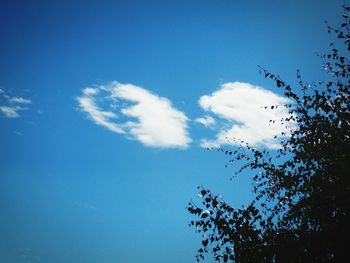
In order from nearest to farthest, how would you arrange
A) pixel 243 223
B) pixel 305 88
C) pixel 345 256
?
pixel 345 256, pixel 243 223, pixel 305 88

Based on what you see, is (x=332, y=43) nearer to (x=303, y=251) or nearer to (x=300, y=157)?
(x=300, y=157)

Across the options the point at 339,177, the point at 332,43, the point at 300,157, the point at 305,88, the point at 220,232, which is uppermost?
the point at 332,43

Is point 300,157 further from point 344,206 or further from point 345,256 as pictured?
point 345,256

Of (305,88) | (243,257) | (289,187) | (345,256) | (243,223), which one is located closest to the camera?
(345,256)

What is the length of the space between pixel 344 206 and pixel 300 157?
218 centimetres

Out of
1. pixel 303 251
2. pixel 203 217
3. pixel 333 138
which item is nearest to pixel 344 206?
pixel 303 251

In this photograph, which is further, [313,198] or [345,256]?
[313,198]

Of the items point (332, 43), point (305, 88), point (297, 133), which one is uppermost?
point (332, 43)

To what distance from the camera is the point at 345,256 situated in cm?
672

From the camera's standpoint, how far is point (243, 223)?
305 inches

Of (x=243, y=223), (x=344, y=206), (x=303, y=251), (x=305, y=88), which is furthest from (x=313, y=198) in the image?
(x=305, y=88)

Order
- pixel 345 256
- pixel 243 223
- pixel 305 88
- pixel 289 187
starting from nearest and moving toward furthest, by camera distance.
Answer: pixel 345 256
pixel 243 223
pixel 289 187
pixel 305 88

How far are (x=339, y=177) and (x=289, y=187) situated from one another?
1593 mm

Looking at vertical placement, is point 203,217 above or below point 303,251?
A: above
